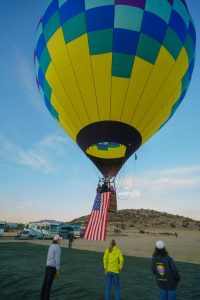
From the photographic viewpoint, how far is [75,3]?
49.2 ft

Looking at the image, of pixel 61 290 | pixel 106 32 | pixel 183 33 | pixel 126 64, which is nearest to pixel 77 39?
pixel 106 32

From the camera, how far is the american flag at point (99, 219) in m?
16.0

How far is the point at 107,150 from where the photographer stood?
59.5 feet

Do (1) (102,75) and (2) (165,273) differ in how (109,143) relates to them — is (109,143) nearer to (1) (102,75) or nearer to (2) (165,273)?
(1) (102,75)

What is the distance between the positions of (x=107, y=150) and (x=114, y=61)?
562 cm

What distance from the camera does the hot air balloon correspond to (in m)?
14.7

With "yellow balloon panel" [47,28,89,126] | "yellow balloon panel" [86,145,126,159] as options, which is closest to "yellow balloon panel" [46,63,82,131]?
"yellow balloon panel" [47,28,89,126]

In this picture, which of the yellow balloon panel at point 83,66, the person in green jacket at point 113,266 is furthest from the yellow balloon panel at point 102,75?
the person in green jacket at point 113,266

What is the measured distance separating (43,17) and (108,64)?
17.7 ft

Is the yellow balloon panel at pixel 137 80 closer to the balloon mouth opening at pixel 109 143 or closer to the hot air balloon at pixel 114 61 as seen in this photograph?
the hot air balloon at pixel 114 61

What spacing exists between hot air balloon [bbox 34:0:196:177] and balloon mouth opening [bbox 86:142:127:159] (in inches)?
15.4

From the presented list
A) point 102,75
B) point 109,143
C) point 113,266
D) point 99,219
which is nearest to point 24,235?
point 99,219

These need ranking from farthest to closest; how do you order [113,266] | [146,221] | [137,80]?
1. [146,221]
2. [137,80]
3. [113,266]

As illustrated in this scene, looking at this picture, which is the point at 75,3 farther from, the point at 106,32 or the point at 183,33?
the point at 183,33
